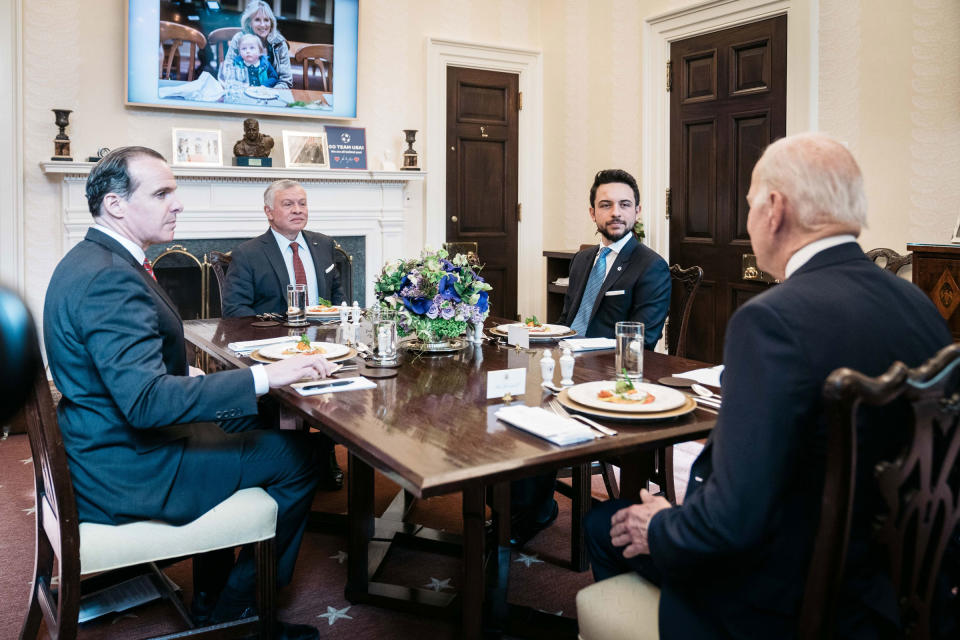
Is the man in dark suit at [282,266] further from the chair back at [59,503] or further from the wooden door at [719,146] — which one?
the wooden door at [719,146]

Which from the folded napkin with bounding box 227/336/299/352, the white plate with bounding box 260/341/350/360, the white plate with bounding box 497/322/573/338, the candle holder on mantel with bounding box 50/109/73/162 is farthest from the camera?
the candle holder on mantel with bounding box 50/109/73/162

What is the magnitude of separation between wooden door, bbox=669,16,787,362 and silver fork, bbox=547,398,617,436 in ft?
10.7

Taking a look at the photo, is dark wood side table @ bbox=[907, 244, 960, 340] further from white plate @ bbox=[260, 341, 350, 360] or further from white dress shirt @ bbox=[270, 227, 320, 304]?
white dress shirt @ bbox=[270, 227, 320, 304]

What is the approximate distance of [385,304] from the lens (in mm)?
2473

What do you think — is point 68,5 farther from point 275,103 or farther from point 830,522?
point 830,522

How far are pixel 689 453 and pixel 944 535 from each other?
2825 millimetres

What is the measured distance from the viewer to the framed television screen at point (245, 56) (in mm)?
4988

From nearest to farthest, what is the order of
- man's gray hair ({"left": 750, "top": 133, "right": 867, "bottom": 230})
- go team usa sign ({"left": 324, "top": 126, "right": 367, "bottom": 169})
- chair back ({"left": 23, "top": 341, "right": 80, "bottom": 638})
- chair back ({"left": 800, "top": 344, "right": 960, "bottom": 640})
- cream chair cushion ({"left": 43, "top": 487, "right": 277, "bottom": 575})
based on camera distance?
chair back ({"left": 800, "top": 344, "right": 960, "bottom": 640}) → man's gray hair ({"left": 750, "top": 133, "right": 867, "bottom": 230}) → chair back ({"left": 23, "top": 341, "right": 80, "bottom": 638}) → cream chair cushion ({"left": 43, "top": 487, "right": 277, "bottom": 575}) → go team usa sign ({"left": 324, "top": 126, "right": 367, "bottom": 169})

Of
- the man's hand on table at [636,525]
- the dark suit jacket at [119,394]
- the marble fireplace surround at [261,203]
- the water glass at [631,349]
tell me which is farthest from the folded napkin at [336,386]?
the marble fireplace surround at [261,203]

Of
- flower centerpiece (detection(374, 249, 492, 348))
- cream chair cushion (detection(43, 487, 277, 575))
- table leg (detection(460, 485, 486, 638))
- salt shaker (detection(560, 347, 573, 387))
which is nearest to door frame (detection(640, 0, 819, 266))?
flower centerpiece (detection(374, 249, 492, 348))

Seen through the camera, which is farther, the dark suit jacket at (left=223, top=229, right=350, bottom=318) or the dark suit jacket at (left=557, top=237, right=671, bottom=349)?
the dark suit jacket at (left=223, top=229, right=350, bottom=318)

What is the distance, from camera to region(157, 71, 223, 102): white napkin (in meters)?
5.07

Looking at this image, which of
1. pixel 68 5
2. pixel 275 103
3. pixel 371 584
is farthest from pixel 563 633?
pixel 68 5

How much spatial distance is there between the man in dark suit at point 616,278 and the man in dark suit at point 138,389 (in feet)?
4.69
